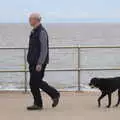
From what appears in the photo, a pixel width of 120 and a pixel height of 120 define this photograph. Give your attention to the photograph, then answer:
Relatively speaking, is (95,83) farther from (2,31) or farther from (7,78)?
(2,31)

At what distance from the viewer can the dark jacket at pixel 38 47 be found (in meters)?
12.7

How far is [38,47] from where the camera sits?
12.8m

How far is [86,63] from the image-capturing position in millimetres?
34594

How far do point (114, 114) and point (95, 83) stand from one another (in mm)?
1187

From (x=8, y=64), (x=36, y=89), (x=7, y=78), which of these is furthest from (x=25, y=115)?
(x=8, y=64)

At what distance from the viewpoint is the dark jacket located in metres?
12.7
